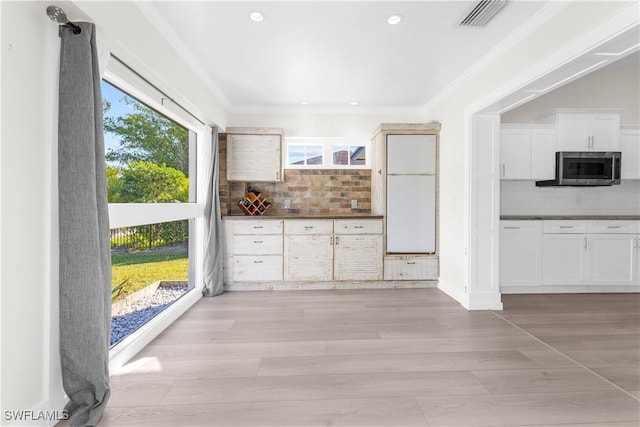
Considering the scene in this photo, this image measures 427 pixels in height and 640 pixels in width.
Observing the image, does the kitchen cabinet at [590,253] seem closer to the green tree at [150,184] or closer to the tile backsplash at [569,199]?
the tile backsplash at [569,199]

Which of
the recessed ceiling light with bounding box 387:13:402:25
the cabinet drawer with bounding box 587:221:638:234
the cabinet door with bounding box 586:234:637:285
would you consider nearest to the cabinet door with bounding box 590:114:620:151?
the cabinet drawer with bounding box 587:221:638:234

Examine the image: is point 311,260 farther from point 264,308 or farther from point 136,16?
point 136,16

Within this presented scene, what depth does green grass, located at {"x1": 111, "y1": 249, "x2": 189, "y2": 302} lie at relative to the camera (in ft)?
7.82

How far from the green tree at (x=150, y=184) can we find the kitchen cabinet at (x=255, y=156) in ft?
2.96

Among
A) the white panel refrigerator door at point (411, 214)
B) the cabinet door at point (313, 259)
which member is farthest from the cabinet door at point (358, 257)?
the white panel refrigerator door at point (411, 214)

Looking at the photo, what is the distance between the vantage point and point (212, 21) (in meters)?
2.34

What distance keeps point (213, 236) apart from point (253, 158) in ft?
3.98

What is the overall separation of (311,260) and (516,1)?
3.21 m

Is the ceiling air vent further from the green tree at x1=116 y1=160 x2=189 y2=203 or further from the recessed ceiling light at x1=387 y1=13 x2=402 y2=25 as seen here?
the green tree at x1=116 y1=160 x2=189 y2=203

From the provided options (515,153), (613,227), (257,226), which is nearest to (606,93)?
(515,153)

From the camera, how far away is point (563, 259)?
379 centimetres

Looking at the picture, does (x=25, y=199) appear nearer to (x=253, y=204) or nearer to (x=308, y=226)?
(x=308, y=226)

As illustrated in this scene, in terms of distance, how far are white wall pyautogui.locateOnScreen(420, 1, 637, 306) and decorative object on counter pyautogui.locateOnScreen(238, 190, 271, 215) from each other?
247 cm

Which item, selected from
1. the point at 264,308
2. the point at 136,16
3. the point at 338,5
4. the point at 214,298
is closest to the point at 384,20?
the point at 338,5
